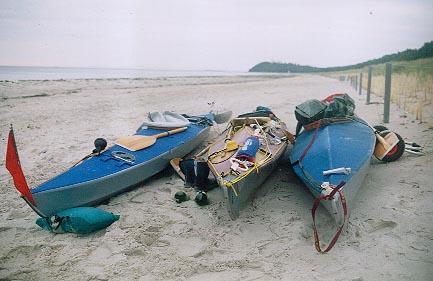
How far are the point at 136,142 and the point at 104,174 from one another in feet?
3.48

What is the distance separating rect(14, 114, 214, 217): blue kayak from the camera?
12.2 feet

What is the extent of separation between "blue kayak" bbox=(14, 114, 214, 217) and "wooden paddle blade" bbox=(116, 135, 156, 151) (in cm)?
6

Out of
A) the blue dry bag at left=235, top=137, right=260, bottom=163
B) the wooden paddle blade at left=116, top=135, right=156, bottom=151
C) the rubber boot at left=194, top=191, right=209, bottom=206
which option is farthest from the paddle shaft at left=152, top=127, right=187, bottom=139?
the blue dry bag at left=235, top=137, right=260, bottom=163

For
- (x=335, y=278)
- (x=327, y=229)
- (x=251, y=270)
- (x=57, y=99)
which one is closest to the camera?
(x=335, y=278)

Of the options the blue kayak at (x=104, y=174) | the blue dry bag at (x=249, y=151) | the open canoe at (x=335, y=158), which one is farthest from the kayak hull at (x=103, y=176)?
the open canoe at (x=335, y=158)

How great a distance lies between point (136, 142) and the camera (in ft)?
16.9

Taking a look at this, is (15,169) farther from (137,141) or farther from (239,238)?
(239,238)

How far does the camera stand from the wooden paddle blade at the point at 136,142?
499cm

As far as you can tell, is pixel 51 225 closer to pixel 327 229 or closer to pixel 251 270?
pixel 251 270

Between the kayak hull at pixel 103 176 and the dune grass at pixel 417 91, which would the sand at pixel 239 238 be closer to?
the kayak hull at pixel 103 176

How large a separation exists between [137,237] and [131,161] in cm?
143

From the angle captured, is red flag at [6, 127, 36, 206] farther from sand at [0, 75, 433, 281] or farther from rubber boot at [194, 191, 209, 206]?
rubber boot at [194, 191, 209, 206]

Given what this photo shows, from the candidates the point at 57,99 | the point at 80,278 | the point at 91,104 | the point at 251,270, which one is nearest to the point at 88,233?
the point at 80,278

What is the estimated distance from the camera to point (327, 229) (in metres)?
3.37
